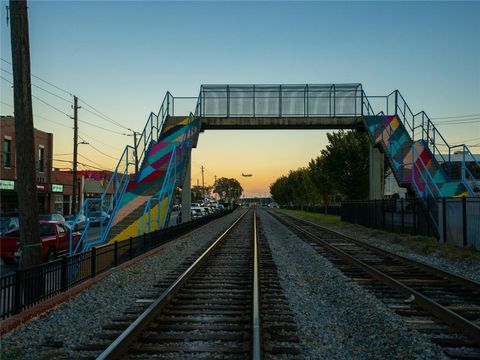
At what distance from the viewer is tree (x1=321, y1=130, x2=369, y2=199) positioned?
4266 cm

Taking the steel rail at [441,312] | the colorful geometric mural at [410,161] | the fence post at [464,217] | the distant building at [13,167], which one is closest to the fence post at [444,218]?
the fence post at [464,217]

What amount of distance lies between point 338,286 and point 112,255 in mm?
6367

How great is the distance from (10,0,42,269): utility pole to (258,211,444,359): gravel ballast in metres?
5.41

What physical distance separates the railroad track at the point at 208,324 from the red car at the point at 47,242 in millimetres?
7251

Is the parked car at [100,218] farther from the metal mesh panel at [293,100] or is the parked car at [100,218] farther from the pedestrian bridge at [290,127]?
the metal mesh panel at [293,100]

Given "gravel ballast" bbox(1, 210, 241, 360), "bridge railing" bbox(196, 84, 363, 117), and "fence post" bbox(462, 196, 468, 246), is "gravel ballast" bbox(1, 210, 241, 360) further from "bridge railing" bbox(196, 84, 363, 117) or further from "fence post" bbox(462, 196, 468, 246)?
"bridge railing" bbox(196, 84, 363, 117)

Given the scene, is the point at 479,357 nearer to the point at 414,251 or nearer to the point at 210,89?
the point at 414,251

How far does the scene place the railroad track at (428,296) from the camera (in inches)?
273

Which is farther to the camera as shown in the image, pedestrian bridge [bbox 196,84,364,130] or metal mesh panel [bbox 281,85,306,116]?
metal mesh panel [bbox 281,85,306,116]

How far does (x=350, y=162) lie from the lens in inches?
1703

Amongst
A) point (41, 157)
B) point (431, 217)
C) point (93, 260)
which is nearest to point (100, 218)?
point (93, 260)

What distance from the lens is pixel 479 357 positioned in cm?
616

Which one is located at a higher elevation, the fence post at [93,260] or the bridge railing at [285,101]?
the bridge railing at [285,101]

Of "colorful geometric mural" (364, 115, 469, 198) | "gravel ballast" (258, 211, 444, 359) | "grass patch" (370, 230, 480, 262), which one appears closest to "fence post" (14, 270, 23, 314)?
"gravel ballast" (258, 211, 444, 359)
